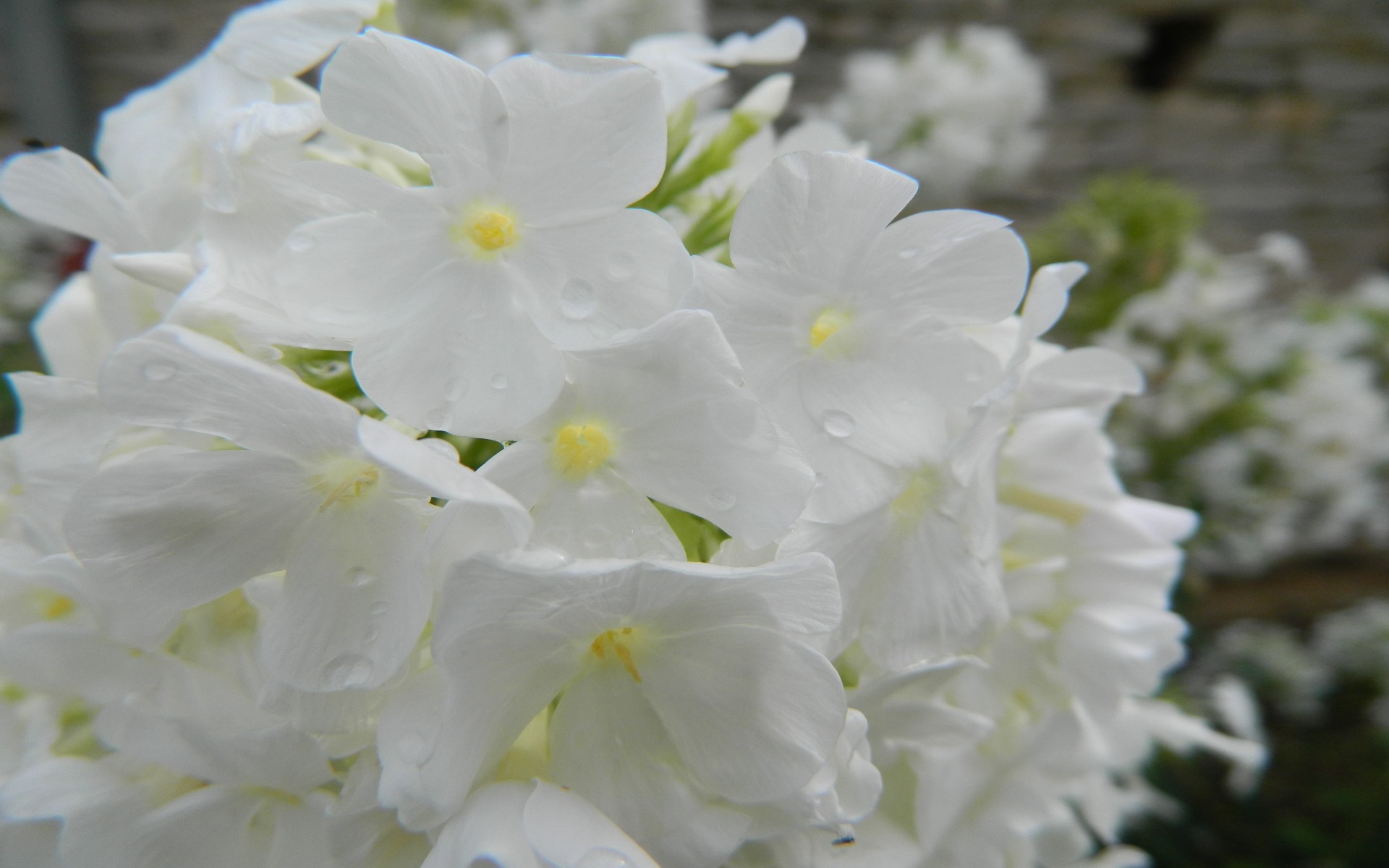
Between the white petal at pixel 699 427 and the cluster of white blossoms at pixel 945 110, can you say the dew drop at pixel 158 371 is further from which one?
the cluster of white blossoms at pixel 945 110

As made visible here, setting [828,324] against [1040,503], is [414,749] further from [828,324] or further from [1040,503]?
[1040,503]

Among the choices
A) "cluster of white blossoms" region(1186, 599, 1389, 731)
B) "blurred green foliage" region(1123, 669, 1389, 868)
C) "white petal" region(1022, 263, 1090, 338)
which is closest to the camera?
"white petal" region(1022, 263, 1090, 338)

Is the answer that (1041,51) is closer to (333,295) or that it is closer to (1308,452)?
(1308,452)

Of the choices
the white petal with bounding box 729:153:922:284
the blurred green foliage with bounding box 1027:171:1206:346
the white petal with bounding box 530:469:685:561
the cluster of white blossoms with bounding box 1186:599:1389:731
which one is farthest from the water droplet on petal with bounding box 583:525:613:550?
the cluster of white blossoms with bounding box 1186:599:1389:731

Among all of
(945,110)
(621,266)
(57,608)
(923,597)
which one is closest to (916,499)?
(923,597)

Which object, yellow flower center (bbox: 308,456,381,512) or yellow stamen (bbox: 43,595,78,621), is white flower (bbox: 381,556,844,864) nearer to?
yellow flower center (bbox: 308,456,381,512)

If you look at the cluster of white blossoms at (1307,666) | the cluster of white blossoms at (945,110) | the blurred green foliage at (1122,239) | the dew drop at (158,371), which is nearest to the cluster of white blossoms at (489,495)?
the dew drop at (158,371)
